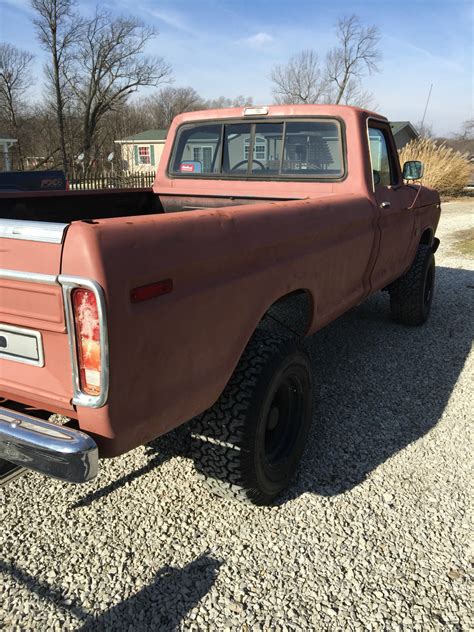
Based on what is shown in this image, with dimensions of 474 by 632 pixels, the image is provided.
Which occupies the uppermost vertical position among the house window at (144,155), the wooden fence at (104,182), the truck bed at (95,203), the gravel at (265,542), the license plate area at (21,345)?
the truck bed at (95,203)

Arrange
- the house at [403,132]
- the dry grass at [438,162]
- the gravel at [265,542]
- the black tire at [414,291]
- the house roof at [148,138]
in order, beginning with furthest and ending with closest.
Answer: the house roof at [148,138]
the house at [403,132]
the dry grass at [438,162]
the black tire at [414,291]
the gravel at [265,542]

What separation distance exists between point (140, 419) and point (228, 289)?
0.62m

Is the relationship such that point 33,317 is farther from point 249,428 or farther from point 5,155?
point 5,155

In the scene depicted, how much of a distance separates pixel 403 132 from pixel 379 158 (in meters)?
36.0

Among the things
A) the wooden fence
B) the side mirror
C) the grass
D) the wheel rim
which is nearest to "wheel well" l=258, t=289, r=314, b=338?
the wheel rim

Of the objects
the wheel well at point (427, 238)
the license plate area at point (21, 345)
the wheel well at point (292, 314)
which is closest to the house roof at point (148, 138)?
the wheel well at point (427, 238)

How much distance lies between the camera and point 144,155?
3997 centimetres

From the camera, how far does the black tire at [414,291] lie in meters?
5.00

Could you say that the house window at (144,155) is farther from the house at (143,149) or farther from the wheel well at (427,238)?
the wheel well at (427,238)

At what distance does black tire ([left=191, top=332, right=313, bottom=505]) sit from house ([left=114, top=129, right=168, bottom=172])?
125 feet

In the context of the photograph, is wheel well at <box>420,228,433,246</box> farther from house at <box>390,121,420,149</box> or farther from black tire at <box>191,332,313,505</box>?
house at <box>390,121,420,149</box>

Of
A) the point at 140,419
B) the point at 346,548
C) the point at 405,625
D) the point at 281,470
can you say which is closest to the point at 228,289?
the point at 140,419

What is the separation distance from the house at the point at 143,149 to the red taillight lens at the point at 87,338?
3866 cm

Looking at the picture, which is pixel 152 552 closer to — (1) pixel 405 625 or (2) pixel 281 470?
(2) pixel 281 470
